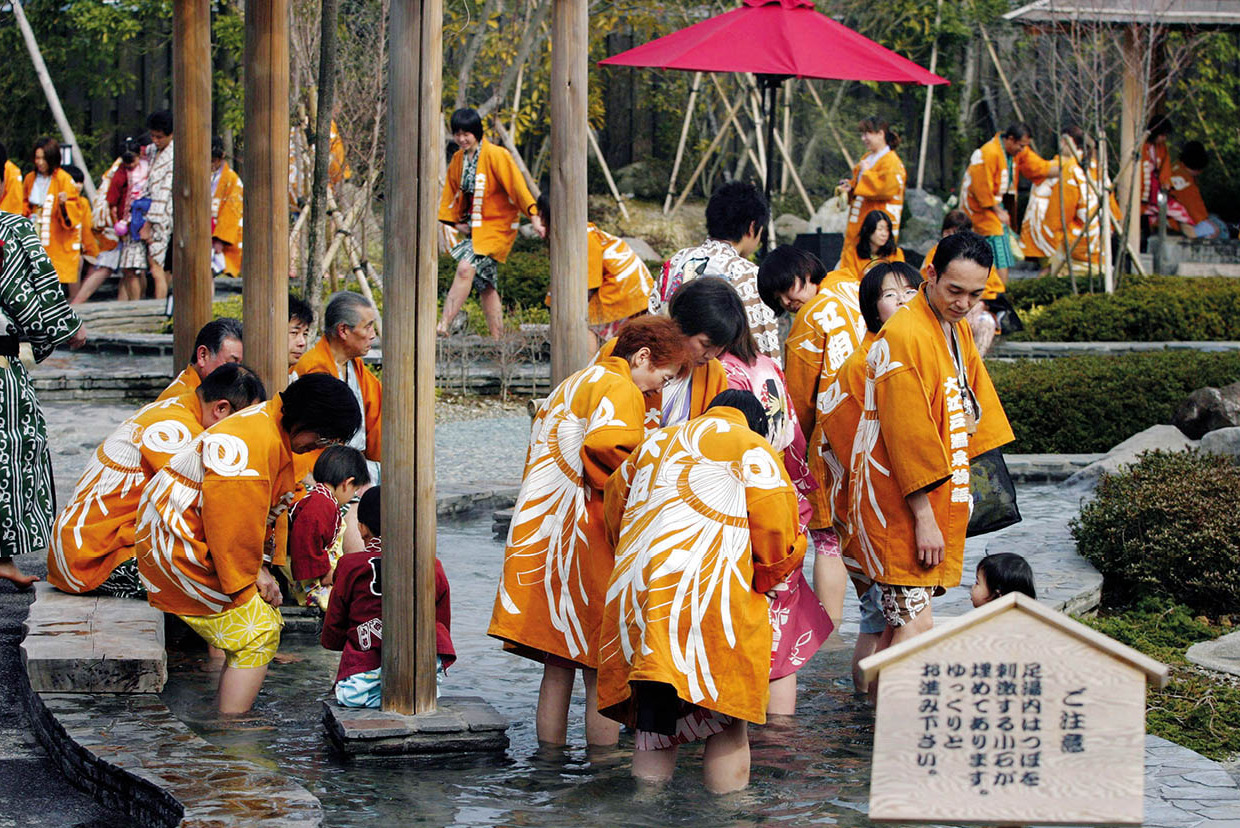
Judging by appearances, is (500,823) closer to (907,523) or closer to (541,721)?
(541,721)

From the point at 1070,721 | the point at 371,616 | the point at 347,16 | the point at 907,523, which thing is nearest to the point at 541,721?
the point at 371,616

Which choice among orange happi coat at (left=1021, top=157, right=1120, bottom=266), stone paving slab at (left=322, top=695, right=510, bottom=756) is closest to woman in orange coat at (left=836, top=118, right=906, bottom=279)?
orange happi coat at (left=1021, top=157, right=1120, bottom=266)

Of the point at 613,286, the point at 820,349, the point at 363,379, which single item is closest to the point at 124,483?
the point at 363,379

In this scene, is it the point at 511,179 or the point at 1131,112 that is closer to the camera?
the point at 511,179

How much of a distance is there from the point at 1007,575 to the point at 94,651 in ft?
9.72

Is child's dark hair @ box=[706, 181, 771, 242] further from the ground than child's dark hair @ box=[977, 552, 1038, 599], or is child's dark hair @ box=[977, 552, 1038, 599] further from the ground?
child's dark hair @ box=[706, 181, 771, 242]

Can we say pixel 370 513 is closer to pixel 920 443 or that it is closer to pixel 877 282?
pixel 920 443

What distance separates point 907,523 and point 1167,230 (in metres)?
15.6

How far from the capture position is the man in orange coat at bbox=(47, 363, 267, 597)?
5910 mm

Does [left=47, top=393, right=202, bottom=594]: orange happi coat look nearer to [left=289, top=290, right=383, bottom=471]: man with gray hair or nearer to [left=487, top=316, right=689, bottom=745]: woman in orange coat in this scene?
[left=289, top=290, right=383, bottom=471]: man with gray hair

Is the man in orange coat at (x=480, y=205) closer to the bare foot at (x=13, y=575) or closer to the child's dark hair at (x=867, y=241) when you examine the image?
the child's dark hair at (x=867, y=241)

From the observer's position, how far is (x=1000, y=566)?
5164mm

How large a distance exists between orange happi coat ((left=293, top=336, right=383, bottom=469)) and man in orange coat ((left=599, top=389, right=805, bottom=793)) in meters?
2.36

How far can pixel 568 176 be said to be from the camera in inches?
251
